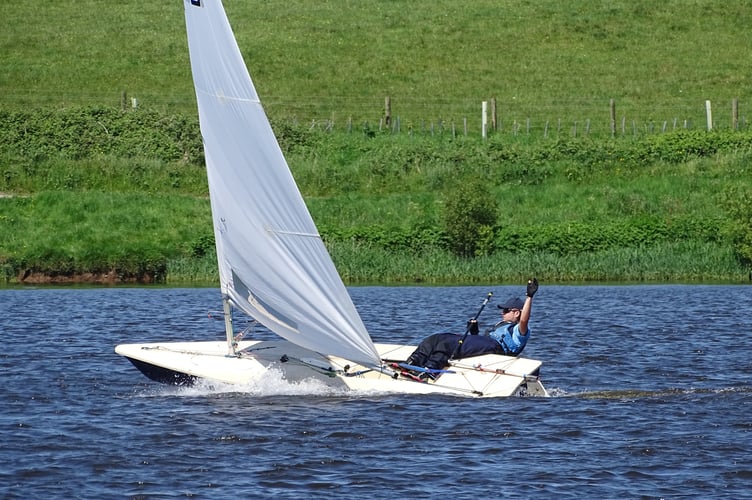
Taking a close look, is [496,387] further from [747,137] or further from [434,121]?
[434,121]

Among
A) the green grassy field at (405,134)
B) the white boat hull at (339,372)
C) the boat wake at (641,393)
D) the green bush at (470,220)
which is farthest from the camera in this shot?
the green grassy field at (405,134)

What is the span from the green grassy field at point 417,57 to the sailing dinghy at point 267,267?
3823cm

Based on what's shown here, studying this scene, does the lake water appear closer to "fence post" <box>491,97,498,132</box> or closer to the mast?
the mast

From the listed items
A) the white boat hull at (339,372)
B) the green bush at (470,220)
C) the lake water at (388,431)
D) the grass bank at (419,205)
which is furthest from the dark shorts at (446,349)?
the green bush at (470,220)

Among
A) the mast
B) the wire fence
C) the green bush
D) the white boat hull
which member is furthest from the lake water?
the wire fence

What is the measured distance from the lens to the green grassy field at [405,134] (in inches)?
1551

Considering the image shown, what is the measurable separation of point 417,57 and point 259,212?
5191 cm

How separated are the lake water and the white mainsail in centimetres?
109

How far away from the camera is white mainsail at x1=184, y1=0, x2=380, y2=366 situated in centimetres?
1834

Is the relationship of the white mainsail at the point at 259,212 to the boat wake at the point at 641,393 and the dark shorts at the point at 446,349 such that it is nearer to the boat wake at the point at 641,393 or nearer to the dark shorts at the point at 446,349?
the dark shorts at the point at 446,349

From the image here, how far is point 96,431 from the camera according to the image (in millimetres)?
16625

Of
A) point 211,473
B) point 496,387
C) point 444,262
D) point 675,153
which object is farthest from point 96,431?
point 675,153

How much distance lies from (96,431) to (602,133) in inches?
1651

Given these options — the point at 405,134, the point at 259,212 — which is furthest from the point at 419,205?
the point at 259,212
